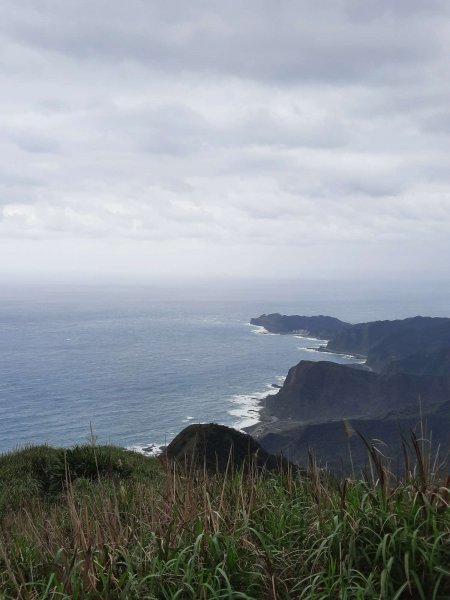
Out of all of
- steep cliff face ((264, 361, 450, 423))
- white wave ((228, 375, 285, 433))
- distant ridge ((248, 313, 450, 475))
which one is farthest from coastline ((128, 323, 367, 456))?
steep cliff face ((264, 361, 450, 423))

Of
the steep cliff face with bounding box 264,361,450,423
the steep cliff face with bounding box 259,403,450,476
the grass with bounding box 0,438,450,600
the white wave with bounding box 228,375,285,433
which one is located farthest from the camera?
the steep cliff face with bounding box 264,361,450,423

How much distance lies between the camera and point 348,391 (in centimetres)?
13188

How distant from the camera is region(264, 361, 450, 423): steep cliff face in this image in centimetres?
12388

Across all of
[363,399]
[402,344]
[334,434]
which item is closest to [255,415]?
[334,434]

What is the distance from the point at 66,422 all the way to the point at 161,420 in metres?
15.5

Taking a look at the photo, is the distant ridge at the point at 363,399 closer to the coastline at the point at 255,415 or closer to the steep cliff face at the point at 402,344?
the steep cliff face at the point at 402,344

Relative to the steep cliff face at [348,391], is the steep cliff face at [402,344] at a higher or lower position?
higher

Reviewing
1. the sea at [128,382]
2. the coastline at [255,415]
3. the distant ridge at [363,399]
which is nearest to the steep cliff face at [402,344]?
the distant ridge at [363,399]

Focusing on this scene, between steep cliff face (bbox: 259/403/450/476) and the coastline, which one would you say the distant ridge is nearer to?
steep cliff face (bbox: 259/403/450/476)

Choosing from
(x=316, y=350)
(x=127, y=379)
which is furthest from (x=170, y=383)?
(x=316, y=350)

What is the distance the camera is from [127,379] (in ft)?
390

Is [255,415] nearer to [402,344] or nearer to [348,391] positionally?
[348,391]

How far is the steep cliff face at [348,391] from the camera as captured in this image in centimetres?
12388

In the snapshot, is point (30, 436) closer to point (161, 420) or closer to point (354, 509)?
point (161, 420)
